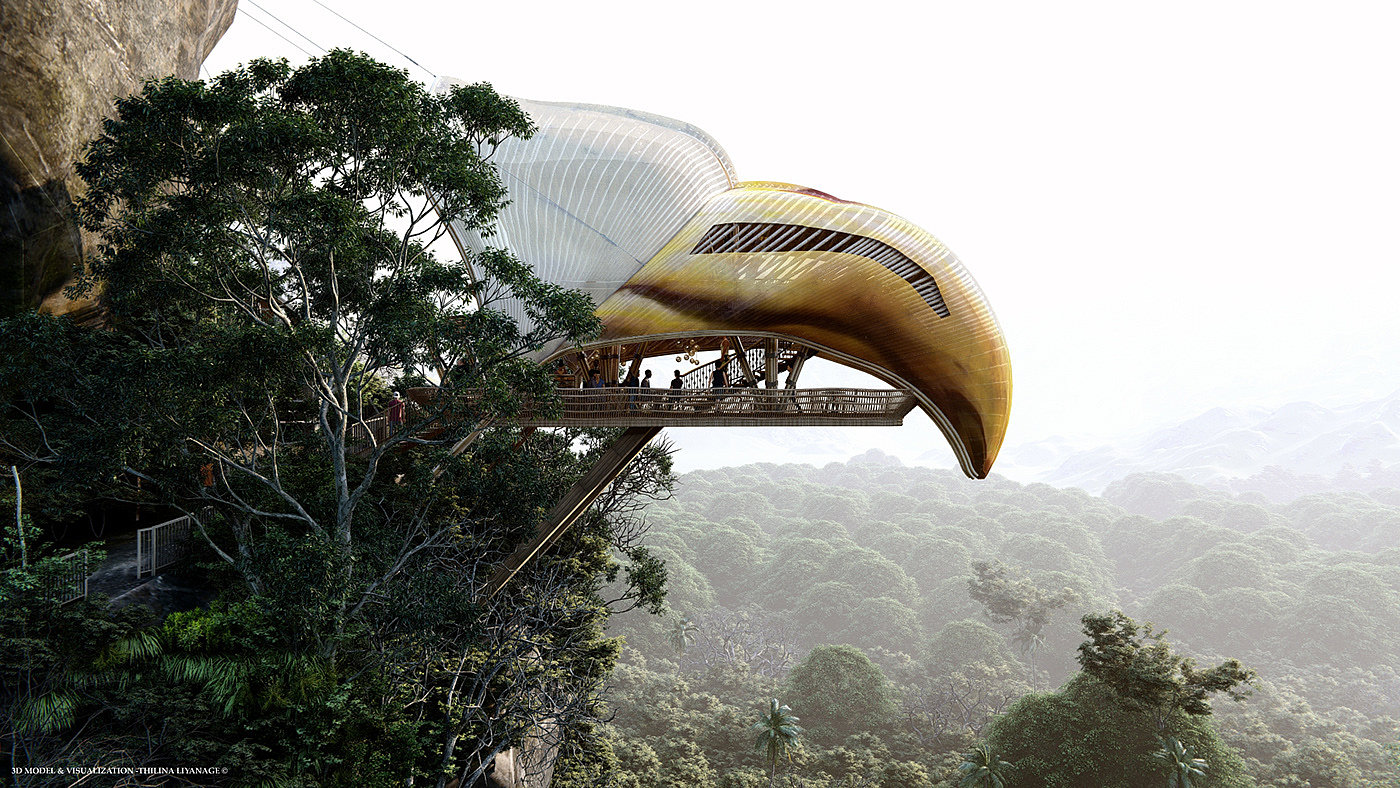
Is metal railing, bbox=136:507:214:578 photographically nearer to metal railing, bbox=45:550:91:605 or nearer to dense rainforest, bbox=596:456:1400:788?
metal railing, bbox=45:550:91:605

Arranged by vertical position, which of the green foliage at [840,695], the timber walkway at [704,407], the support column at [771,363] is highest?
the support column at [771,363]

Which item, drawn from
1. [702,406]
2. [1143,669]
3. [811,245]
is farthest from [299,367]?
[1143,669]

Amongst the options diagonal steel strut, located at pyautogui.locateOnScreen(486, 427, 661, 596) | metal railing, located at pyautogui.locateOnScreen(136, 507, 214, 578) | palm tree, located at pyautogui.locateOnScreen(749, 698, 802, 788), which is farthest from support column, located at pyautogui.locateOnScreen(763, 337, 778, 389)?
palm tree, located at pyautogui.locateOnScreen(749, 698, 802, 788)

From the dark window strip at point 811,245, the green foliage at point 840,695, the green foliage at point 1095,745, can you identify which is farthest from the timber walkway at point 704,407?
the green foliage at point 840,695

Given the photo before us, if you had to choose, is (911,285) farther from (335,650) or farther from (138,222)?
(138,222)

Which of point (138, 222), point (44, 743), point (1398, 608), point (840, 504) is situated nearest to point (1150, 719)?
point (44, 743)

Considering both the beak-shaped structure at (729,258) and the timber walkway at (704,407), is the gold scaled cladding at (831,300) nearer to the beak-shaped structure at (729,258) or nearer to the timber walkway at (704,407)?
the beak-shaped structure at (729,258)

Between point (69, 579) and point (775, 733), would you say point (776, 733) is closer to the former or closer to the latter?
point (775, 733)
